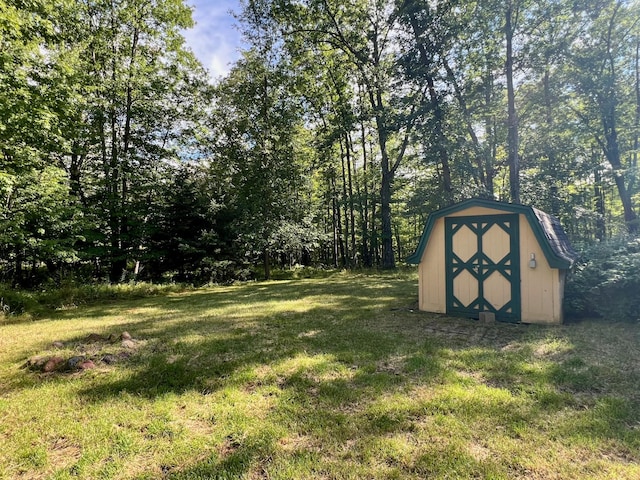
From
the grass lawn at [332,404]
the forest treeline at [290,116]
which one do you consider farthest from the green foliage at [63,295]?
the grass lawn at [332,404]

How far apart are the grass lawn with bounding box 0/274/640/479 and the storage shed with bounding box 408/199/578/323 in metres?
0.59

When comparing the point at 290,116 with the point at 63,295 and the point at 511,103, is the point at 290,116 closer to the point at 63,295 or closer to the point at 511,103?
the point at 511,103

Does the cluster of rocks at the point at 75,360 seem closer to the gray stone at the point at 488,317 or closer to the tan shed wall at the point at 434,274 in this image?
the tan shed wall at the point at 434,274

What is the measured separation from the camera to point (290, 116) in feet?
49.8

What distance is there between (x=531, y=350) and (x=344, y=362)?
105 inches

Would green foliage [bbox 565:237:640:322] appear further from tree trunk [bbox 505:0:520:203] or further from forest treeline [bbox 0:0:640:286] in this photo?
forest treeline [bbox 0:0:640:286]

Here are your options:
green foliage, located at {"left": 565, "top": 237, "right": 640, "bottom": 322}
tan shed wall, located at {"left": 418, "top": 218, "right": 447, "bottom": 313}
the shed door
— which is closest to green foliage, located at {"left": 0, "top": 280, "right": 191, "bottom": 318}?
tan shed wall, located at {"left": 418, "top": 218, "right": 447, "bottom": 313}

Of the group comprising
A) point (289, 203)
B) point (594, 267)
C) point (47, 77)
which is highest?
point (47, 77)

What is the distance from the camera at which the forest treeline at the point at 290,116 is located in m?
11.2

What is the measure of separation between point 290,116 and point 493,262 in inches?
484

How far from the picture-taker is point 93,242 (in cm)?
1198

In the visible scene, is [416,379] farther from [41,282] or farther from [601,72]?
[601,72]

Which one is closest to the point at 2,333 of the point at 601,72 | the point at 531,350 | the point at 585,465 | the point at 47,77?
the point at 47,77

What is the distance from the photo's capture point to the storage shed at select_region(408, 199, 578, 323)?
5539mm
